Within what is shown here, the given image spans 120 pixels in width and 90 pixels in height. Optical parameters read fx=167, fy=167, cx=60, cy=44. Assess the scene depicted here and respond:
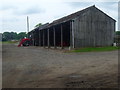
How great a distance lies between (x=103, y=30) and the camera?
2773 centimetres

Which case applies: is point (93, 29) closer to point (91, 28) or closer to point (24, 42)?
point (91, 28)

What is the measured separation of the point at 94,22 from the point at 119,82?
22.1 metres

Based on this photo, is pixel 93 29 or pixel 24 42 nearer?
pixel 93 29

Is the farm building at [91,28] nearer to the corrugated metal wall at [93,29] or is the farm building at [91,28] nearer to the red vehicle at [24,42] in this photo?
the corrugated metal wall at [93,29]

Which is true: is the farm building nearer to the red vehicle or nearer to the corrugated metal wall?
the corrugated metal wall

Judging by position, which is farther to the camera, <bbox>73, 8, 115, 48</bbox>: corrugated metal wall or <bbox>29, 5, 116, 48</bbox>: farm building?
<bbox>73, 8, 115, 48</bbox>: corrugated metal wall

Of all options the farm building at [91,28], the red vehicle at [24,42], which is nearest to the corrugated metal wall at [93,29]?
the farm building at [91,28]

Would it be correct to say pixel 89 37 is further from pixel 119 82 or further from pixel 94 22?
pixel 119 82

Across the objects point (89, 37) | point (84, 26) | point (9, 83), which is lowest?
point (9, 83)

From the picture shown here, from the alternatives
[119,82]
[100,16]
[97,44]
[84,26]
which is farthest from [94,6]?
[119,82]

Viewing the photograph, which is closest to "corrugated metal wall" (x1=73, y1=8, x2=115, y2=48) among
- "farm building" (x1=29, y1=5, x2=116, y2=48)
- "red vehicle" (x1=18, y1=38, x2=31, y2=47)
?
"farm building" (x1=29, y1=5, x2=116, y2=48)

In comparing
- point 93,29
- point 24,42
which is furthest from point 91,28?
point 24,42

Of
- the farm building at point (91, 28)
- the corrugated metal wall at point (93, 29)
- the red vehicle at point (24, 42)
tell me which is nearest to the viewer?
the farm building at point (91, 28)

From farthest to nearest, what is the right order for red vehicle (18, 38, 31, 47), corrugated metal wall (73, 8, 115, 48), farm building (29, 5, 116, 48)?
1. red vehicle (18, 38, 31, 47)
2. corrugated metal wall (73, 8, 115, 48)
3. farm building (29, 5, 116, 48)
